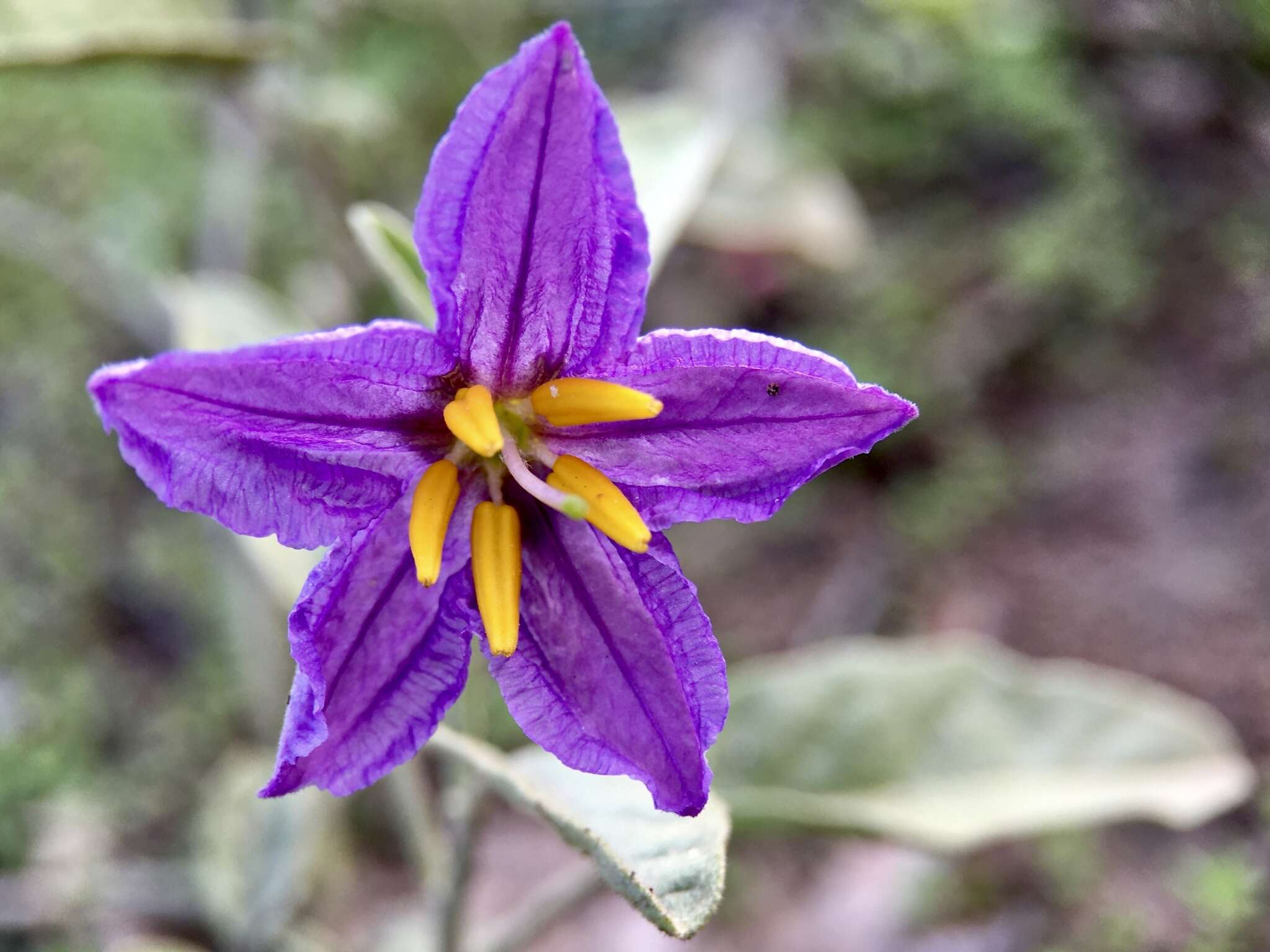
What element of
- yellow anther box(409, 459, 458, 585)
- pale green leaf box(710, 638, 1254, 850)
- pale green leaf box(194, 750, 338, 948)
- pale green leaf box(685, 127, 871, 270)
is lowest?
pale green leaf box(194, 750, 338, 948)

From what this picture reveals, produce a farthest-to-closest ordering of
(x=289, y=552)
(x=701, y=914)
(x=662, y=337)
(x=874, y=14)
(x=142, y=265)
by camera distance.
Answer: (x=874, y=14), (x=142, y=265), (x=289, y=552), (x=662, y=337), (x=701, y=914)

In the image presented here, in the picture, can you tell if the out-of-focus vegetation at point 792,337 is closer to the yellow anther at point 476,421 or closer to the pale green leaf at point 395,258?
the pale green leaf at point 395,258

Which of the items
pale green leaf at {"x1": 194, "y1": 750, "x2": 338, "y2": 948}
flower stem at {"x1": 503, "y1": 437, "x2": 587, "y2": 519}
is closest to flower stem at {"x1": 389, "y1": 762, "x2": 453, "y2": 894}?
pale green leaf at {"x1": 194, "y1": 750, "x2": 338, "y2": 948}

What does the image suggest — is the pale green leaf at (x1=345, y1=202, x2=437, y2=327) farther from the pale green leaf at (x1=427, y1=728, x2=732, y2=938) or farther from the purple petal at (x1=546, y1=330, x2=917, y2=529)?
the pale green leaf at (x1=427, y1=728, x2=732, y2=938)

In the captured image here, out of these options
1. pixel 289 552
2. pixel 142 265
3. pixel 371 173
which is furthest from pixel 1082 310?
pixel 142 265

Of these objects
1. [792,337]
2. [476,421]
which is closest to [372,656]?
[476,421]

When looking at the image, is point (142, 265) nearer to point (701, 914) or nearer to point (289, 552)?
point (289, 552)
